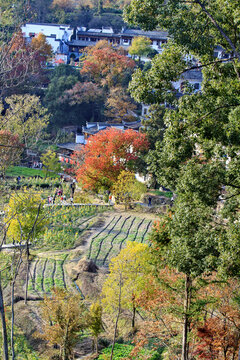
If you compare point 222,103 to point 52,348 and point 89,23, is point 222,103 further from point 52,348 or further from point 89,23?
point 89,23

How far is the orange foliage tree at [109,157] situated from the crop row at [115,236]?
3.68m

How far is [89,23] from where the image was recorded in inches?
3093

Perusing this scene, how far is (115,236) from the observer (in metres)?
27.3

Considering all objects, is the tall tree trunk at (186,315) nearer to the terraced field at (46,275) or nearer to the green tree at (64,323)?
the green tree at (64,323)

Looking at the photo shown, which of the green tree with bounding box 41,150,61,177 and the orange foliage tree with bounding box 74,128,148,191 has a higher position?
the orange foliage tree with bounding box 74,128,148,191

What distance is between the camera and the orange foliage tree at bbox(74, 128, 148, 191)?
3272cm

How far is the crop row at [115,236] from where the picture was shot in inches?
970

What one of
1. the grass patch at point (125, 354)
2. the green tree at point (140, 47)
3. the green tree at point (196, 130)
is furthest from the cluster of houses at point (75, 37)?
the green tree at point (196, 130)

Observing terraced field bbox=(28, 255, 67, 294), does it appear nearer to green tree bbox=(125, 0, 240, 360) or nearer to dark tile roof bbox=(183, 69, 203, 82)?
green tree bbox=(125, 0, 240, 360)

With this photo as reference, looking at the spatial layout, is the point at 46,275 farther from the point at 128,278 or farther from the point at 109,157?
the point at 109,157

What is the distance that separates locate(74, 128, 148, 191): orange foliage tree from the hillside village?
89 millimetres

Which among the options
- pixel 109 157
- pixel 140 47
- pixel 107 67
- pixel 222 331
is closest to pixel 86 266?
pixel 222 331

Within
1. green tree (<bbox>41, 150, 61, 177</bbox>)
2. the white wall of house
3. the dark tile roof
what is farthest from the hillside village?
the white wall of house

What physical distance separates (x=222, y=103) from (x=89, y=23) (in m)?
73.4
